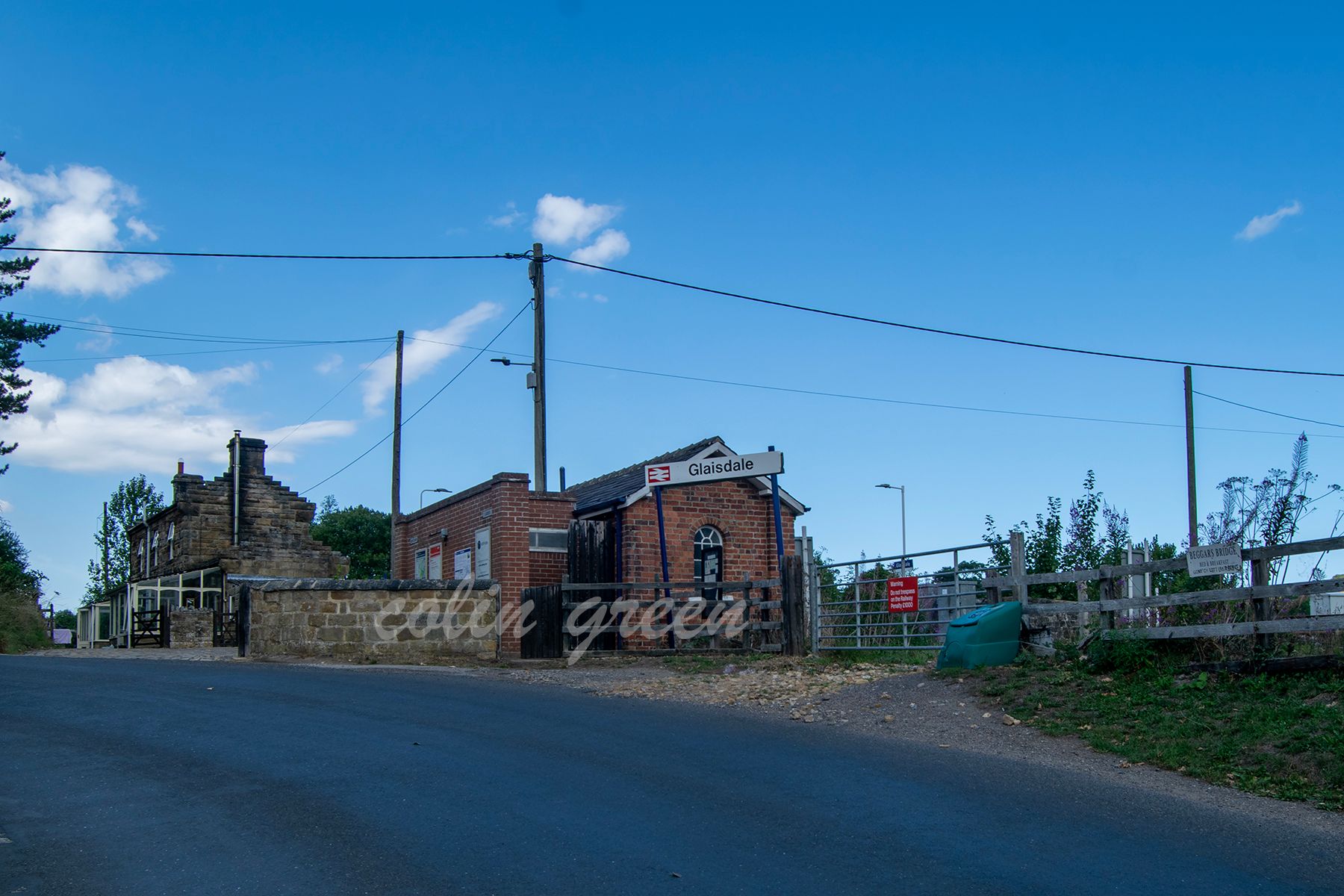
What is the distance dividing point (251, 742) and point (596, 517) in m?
14.6

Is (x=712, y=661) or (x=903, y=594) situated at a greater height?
(x=903, y=594)

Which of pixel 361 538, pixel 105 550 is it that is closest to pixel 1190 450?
pixel 361 538

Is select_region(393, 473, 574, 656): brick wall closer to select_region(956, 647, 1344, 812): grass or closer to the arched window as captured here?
the arched window

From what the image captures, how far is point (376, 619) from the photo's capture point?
18.5 metres

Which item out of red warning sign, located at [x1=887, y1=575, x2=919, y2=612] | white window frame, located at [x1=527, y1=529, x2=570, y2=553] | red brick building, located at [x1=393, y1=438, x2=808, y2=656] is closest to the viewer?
red warning sign, located at [x1=887, y1=575, x2=919, y2=612]

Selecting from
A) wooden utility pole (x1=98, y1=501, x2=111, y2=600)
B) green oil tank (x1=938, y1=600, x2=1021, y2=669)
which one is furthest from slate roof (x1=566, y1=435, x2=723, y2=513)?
wooden utility pole (x1=98, y1=501, x2=111, y2=600)

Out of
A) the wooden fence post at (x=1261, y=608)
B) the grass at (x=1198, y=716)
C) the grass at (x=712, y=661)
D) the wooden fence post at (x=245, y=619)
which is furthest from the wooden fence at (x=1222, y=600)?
the wooden fence post at (x=245, y=619)

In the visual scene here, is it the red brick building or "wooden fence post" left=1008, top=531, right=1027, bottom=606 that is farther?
the red brick building

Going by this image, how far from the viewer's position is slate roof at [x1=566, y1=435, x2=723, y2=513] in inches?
920

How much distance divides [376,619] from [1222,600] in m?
12.7

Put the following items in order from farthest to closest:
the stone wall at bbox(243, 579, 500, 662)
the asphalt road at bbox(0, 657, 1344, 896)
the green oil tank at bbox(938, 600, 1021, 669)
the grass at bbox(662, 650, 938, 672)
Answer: the stone wall at bbox(243, 579, 500, 662), the grass at bbox(662, 650, 938, 672), the green oil tank at bbox(938, 600, 1021, 669), the asphalt road at bbox(0, 657, 1344, 896)

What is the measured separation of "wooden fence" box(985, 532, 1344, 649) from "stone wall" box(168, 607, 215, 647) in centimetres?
2716

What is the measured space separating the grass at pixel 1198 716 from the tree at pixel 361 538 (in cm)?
6188

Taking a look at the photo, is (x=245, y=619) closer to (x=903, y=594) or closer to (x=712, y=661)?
(x=712, y=661)
